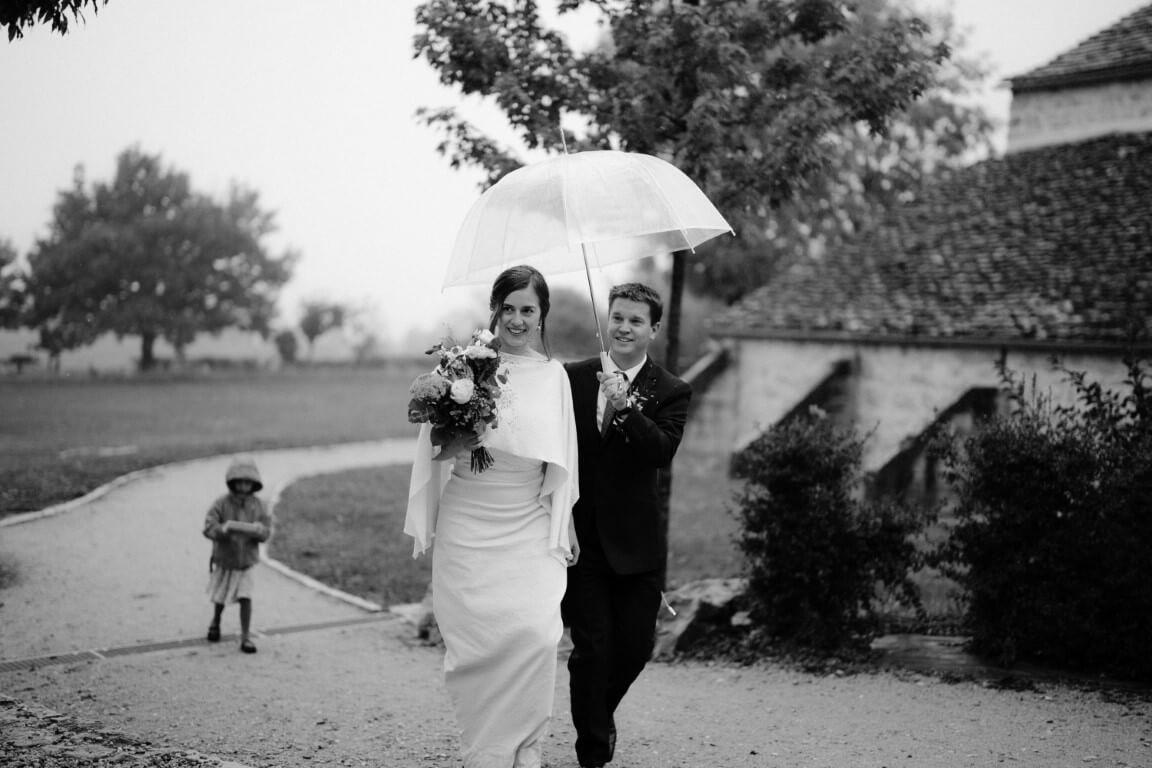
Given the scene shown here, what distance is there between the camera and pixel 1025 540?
712 cm

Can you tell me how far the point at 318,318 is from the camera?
58156 mm

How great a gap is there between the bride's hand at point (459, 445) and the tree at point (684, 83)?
4.71 meters

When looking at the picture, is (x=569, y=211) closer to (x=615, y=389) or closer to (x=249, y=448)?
(x=615, y=389)

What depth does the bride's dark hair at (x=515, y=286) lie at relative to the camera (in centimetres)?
467

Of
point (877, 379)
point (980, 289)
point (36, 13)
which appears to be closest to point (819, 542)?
point (36, 13)

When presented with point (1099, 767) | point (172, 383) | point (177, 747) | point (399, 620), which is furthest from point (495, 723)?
point (172, 383)

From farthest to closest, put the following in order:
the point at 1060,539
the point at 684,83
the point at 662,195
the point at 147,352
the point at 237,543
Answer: the point at 147,352 < the point at 684,83 < the point at 237,543 < the point at 1060,539 < the point at 662,195

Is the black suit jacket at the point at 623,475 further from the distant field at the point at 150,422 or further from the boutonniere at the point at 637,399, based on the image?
the distant field at the point at 150,422

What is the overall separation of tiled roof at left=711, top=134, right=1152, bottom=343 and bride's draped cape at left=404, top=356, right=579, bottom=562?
13983 millimetres

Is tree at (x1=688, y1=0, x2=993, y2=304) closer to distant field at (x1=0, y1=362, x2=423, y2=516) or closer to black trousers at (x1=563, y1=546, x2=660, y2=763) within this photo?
distant field at (x1=0, y1=362, x2=423, y2=516)

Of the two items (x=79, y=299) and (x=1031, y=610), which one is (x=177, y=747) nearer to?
(x=1031, y=610)

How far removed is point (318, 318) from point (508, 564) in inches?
2195

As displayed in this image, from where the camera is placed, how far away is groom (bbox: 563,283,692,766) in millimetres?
4844

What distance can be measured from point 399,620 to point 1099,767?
6.18 meters
